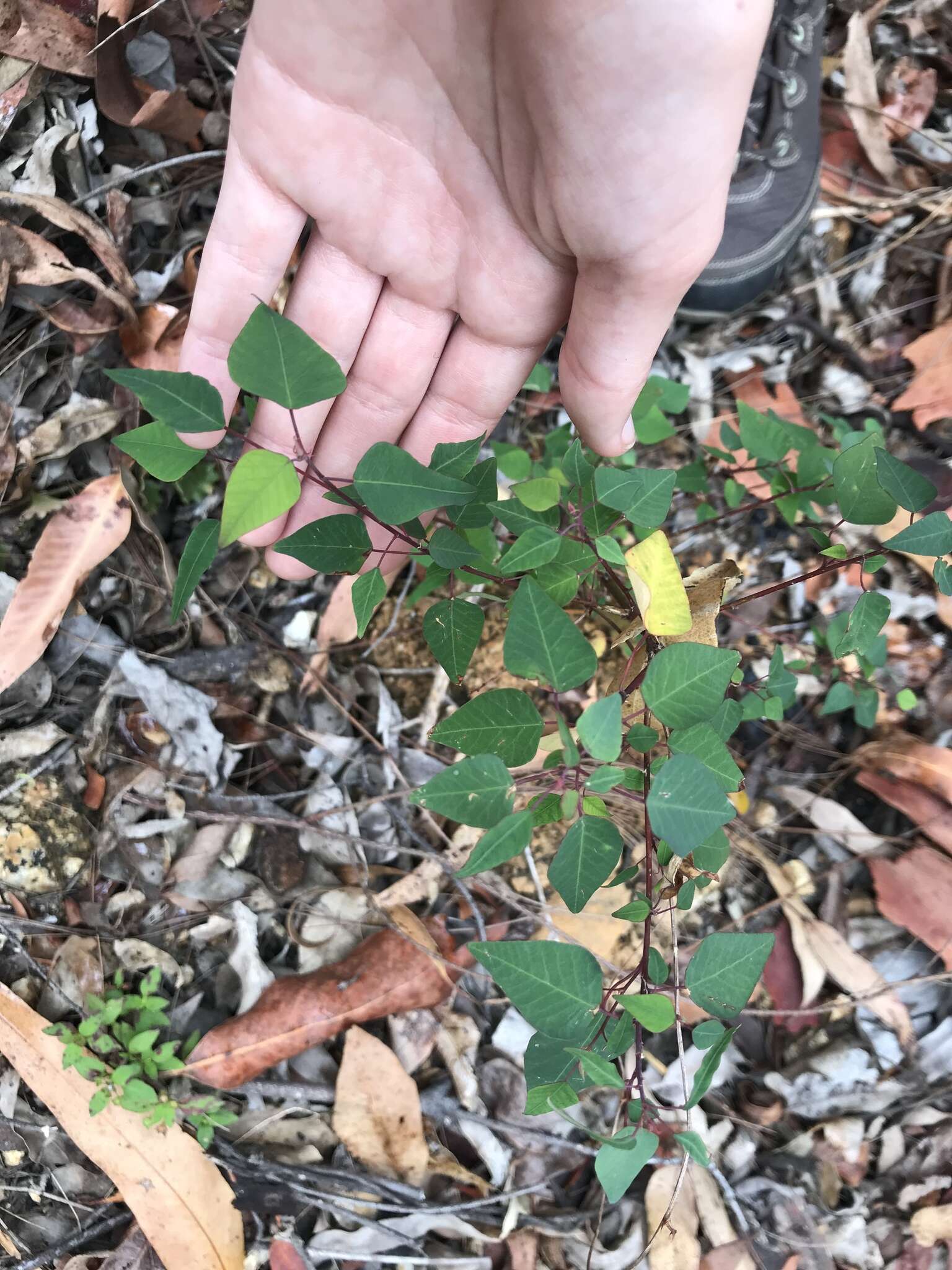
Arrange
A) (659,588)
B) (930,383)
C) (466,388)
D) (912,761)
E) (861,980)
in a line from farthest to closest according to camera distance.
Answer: (930,383), (912,761), (861,980), (466,388), (659,588)

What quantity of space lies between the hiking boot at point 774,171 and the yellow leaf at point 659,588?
1676 millimetres

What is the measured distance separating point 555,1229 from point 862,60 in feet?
12.2

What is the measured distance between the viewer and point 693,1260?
6.32 ft

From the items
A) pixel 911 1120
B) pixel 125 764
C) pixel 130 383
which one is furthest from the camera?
pixel 911 1120

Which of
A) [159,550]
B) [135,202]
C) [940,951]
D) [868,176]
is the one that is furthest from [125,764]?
[868,176]

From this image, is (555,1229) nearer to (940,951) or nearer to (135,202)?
(940,951)

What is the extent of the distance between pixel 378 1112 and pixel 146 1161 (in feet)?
1.58

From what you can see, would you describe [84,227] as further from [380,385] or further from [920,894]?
[920,894]

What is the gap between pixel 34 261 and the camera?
1.89m

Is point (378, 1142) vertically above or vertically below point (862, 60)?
below

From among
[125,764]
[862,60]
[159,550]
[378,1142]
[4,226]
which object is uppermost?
[862,60]

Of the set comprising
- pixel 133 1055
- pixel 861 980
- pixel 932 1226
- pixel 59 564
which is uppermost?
pixel 59 564

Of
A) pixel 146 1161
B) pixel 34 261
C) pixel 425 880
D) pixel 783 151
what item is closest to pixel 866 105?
pixel 783 151

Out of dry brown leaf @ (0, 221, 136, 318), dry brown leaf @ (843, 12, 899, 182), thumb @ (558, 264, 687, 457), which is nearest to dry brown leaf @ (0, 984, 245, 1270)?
dry brown leaf @ (0, 221, 136, 318)
